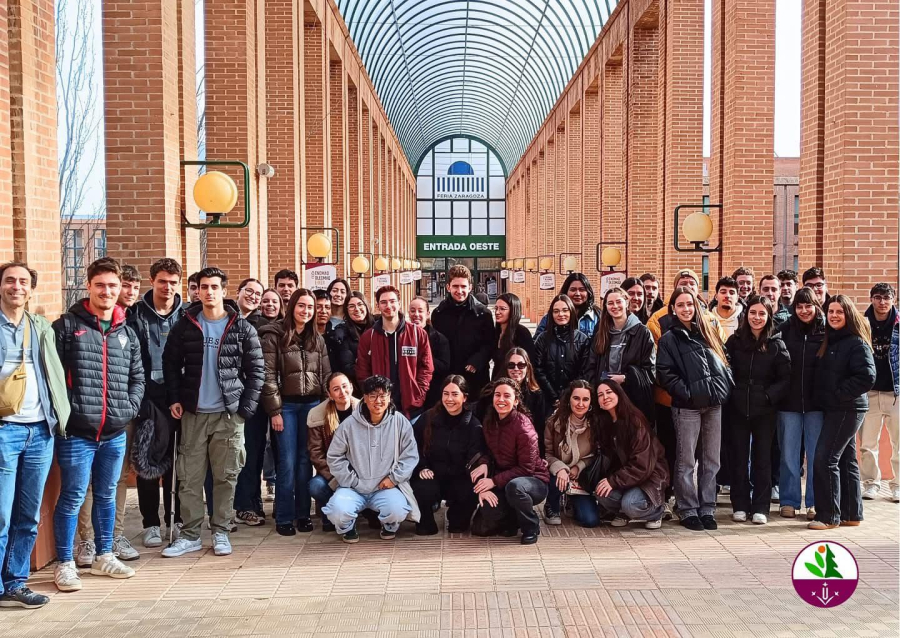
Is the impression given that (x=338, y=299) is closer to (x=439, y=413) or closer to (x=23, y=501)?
(x=439, y=413)

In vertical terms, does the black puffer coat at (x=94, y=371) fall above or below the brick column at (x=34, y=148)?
below

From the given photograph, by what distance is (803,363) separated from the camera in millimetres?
6457

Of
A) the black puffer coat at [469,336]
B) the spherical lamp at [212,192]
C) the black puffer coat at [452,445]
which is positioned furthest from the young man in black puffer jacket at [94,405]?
the spherical lamp at [212,192]

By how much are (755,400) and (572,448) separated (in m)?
1.39

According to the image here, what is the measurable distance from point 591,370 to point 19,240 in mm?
4201

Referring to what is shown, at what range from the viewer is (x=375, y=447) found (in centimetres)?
616

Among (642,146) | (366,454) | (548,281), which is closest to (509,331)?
(366,454)

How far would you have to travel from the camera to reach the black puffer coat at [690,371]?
20.6 ft

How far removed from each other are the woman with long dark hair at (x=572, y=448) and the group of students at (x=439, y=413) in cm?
2

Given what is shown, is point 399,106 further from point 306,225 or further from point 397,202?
point 306,225

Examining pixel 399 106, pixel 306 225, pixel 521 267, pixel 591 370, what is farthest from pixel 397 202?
pixel 591 370

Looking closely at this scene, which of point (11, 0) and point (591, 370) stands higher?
point (11, 0)

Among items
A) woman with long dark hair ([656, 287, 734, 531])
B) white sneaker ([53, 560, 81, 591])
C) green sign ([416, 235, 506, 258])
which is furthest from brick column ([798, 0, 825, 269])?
green sign ([416, 235, 506, 258])

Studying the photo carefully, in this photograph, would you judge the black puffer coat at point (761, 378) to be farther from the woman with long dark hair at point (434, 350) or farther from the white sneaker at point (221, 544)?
the white sneaker at point (221, 544)
